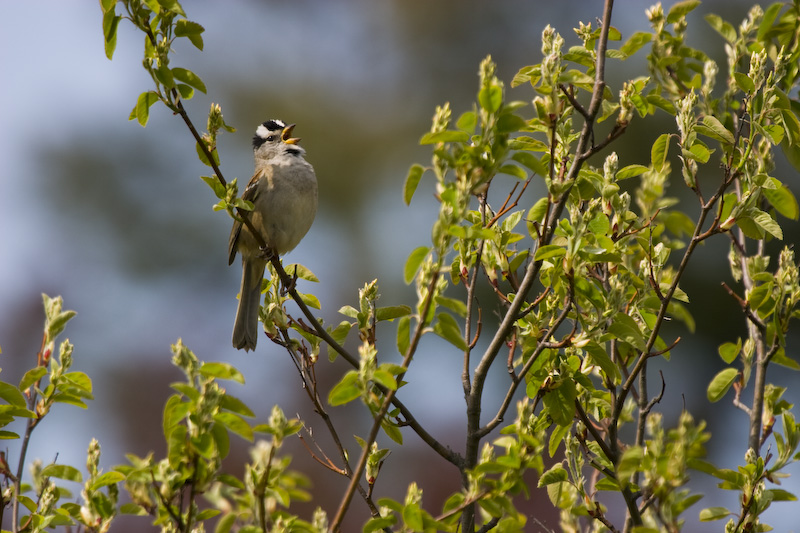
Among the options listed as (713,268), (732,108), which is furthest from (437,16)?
(732,108)

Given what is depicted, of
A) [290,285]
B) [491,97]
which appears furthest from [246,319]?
[491,97]

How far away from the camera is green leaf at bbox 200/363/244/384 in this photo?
1.81 m

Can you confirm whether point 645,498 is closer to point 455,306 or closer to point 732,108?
point 455,306

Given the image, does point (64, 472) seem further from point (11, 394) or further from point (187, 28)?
point (187, 28)

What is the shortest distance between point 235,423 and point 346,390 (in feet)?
0.89

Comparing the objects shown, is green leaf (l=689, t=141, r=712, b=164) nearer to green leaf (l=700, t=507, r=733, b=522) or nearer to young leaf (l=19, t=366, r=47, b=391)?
green leaf (l=700, t=507, r=733, b=522)

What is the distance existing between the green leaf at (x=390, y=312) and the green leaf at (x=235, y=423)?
1093 mm

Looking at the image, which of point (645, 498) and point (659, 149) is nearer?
point (645, 498)

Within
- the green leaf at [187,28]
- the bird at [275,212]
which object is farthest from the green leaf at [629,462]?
the bird at [275,212]

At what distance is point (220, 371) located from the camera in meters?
1.83

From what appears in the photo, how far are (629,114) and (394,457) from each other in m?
6.89

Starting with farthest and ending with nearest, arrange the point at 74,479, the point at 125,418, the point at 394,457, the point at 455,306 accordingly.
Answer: the point at 125,418 < the point at 394,457 < the point at 74,479 < the point at 455,306

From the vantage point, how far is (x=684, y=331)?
9.41 metres

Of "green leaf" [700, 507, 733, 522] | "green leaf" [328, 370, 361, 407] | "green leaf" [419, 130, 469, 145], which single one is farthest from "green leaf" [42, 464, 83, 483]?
"green leaf" [700, 507, 733, 522]
